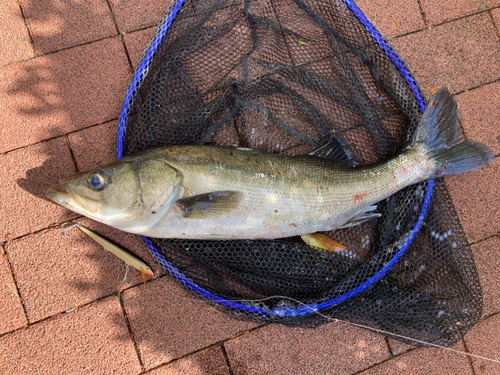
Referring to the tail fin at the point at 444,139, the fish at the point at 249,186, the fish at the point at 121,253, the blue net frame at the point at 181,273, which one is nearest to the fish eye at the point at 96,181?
the fish at the point at 249,186

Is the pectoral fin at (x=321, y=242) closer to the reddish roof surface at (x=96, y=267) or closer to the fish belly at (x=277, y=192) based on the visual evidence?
the fish belly at (x=277, y=192)

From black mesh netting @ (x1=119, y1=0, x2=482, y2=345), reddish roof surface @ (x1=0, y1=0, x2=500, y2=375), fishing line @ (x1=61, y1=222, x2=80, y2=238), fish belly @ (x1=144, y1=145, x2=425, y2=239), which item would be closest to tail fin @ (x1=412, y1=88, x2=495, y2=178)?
black mesh netting @ (x1=119, y1=0, x2=482, y2=345)

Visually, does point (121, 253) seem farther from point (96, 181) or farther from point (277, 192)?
point (277, 192)

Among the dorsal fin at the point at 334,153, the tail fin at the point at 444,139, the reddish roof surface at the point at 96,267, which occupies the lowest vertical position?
the reddish roof surface at the point at 96,267

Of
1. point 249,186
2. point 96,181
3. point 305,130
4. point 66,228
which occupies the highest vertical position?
point 305,130

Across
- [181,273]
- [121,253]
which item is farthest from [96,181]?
[181,273]

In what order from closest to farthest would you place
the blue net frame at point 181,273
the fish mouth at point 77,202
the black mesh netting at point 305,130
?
the fish mouth at point 77,202
the blue net frame at point 181,273
the black mesh netting at point 305,130

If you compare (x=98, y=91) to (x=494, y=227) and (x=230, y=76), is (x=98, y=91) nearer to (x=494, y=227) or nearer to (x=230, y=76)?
(x=230, y=76)
